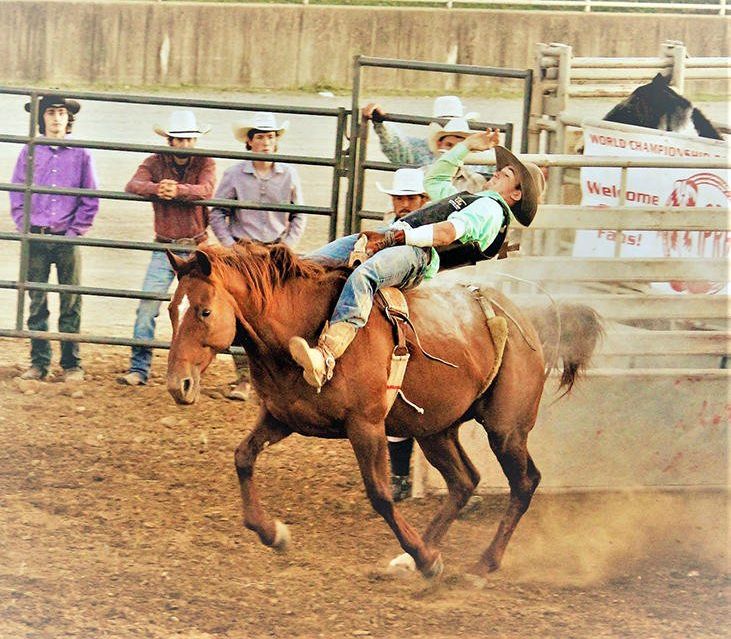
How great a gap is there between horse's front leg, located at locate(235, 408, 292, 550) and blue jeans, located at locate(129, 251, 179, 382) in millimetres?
2907

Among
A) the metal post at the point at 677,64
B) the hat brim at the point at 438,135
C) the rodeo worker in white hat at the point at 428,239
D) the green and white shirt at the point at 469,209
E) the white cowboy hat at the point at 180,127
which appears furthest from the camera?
the metal post at the point at 677,64

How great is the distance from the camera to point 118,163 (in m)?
16.7

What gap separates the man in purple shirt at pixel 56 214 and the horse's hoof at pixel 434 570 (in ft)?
11.5

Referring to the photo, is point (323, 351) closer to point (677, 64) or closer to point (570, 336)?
point (570, 336)

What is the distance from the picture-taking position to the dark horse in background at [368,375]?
551 centimetres

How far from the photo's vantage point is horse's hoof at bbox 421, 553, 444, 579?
600 cm

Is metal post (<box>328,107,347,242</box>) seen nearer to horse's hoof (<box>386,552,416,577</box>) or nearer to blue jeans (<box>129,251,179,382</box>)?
blue jeans (<box>129,251,179,382</box>)

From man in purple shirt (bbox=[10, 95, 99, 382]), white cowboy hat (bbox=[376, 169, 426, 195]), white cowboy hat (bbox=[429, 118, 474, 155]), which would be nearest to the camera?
white cowboy hat (bbox=[376, 169, 426, 195])

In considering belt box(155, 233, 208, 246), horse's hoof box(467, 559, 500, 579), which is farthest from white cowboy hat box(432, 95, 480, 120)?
horse's hoof box(467, 559, 500, 579)

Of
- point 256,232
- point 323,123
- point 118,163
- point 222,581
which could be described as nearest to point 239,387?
point 256,232

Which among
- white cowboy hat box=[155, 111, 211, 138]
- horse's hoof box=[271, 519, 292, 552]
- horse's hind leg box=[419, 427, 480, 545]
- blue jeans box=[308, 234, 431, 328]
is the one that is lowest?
horse's hoof box=[271, 519, 292, 552]

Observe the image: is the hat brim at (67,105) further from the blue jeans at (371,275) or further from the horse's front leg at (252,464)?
the horse's front leg at (252,464)

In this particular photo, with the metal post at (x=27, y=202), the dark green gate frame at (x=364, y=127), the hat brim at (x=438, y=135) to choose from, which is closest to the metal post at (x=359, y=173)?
the dark green gate frame at (x=364, y=127)

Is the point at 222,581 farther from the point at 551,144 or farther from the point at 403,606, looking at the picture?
the point at 551,144
